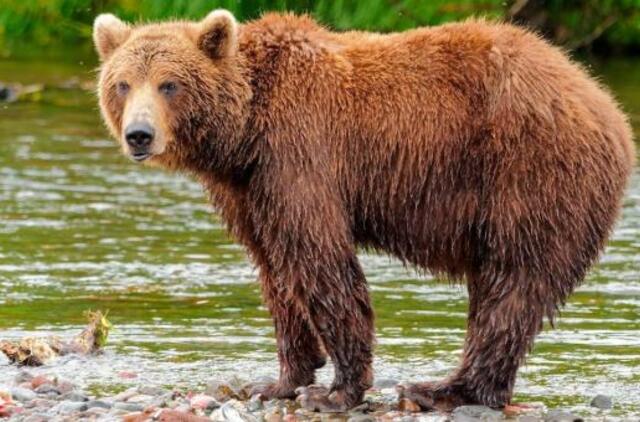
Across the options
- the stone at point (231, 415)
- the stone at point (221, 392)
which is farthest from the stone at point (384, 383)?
the stone at point (231, 415)

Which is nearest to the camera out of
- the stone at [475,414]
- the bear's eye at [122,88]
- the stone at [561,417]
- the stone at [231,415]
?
the stone at [231,415]

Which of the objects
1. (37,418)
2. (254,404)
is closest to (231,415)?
(254,404)

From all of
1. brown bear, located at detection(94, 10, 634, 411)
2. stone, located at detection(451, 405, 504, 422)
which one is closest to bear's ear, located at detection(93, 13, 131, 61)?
brown bear, located at detection(94, 10, 634, 411)

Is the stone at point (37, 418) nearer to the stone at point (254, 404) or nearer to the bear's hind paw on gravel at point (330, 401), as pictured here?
the stone at point (254, 404)

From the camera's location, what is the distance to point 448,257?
25.6 feet

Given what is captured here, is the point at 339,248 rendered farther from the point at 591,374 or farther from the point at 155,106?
the point at 591,374

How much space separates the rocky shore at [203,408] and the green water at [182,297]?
246 mm

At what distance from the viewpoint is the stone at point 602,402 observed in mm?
7730

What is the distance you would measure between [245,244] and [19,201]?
6.69m

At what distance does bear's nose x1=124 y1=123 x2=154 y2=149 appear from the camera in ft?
24.3

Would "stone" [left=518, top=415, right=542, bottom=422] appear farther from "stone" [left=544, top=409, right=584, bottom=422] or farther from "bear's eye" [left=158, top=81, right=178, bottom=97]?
"bear's eye" [left=158, top=81, right=178, bottom=97]

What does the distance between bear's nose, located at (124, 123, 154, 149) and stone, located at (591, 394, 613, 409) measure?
7.72ft

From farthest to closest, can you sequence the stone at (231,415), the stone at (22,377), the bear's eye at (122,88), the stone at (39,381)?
the stone at (22,377) < the stone at (39,381) < the bear's eye at (122,88) < the stone at (231,415)

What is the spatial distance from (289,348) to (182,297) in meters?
2.60
